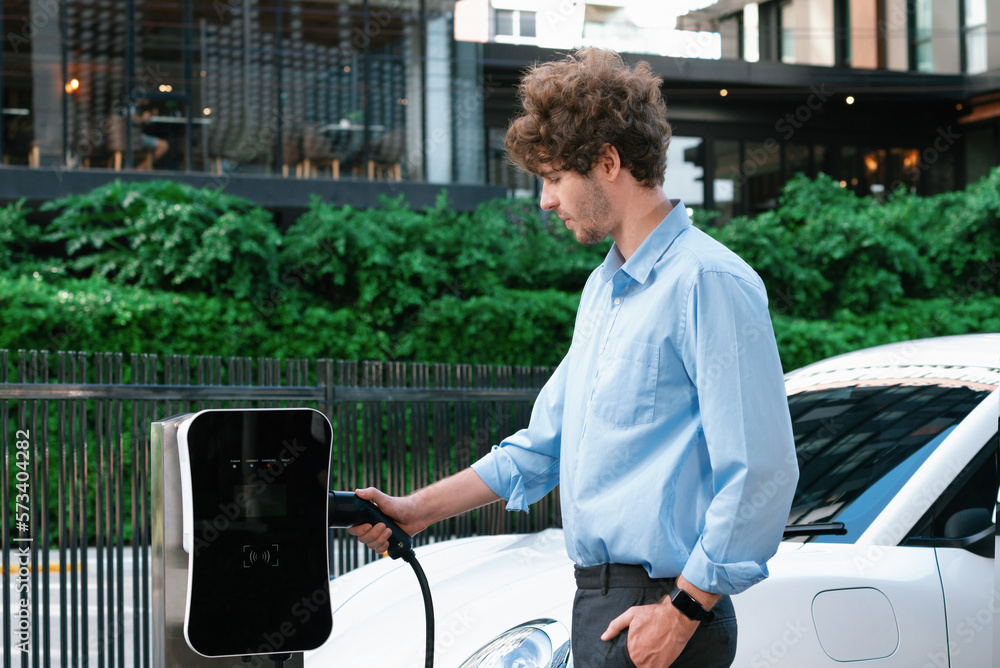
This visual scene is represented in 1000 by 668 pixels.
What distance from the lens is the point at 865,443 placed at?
2.85 m

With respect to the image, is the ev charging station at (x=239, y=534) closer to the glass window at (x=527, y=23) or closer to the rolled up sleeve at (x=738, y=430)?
the rolled up sleeve at (x=738, y=430)

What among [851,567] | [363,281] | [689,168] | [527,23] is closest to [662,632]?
[851,567]

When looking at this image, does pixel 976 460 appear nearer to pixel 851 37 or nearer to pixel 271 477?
pixel 271 477

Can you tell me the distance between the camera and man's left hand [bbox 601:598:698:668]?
62.2 inches

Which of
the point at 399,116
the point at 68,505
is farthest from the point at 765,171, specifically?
the point at 68,505

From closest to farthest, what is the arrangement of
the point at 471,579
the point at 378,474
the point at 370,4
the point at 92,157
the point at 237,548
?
the point at 237,548 → the point at 471,579 → the point at 378,474 → the point at 92,157 → the point at 370,4

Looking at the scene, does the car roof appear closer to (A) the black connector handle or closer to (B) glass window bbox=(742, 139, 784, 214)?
(A) the black connector handle

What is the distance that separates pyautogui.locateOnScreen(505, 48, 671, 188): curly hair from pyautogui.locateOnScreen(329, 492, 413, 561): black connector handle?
0.79 m

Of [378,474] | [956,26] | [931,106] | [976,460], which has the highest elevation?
[956,26]

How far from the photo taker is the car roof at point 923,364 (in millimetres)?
2799

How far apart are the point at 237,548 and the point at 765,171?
19.2m

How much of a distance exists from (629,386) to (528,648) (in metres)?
0.89

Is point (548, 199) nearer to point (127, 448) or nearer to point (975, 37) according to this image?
point (127, 448)

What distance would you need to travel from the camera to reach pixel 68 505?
488 cm
